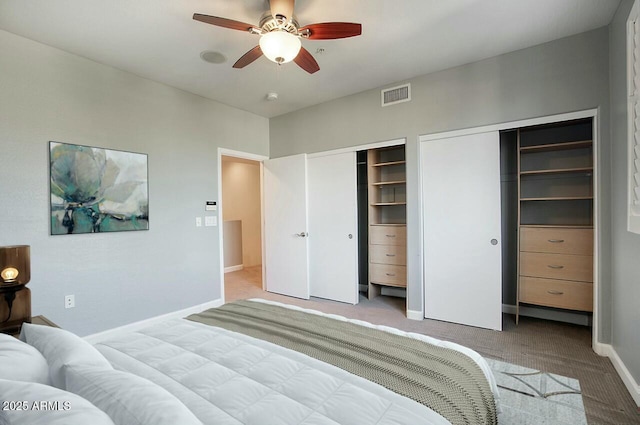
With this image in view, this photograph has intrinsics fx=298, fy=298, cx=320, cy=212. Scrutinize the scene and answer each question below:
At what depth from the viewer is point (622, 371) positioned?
83.6 inches

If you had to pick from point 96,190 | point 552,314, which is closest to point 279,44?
point 96,190

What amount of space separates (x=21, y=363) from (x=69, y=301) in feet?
6.81

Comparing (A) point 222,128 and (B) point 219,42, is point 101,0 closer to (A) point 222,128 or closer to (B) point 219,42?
(B) point 219,42

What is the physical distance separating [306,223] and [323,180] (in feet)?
2.18

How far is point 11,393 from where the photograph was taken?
777 millimetres

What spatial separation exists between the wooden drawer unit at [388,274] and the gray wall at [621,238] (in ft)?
6.67

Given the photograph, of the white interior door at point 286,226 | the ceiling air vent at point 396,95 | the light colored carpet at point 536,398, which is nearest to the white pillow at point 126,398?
the light colored carpet at point 536,398

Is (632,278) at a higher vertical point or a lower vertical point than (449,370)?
higher

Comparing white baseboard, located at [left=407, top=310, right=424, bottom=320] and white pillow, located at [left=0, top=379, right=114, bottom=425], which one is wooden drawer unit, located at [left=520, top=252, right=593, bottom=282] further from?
white pillow, located at [left=0, top=379, right=114, bottom=425]

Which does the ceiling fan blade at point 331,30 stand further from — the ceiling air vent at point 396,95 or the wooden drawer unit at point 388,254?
the wooden drawer unit at point 388,254

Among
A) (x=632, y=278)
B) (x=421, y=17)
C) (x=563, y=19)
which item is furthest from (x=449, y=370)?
(x=563, y=19)

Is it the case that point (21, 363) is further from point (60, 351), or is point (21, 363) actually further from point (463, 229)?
point (463, 229)

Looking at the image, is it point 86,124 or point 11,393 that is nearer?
point 11,393

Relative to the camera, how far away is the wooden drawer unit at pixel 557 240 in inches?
115
